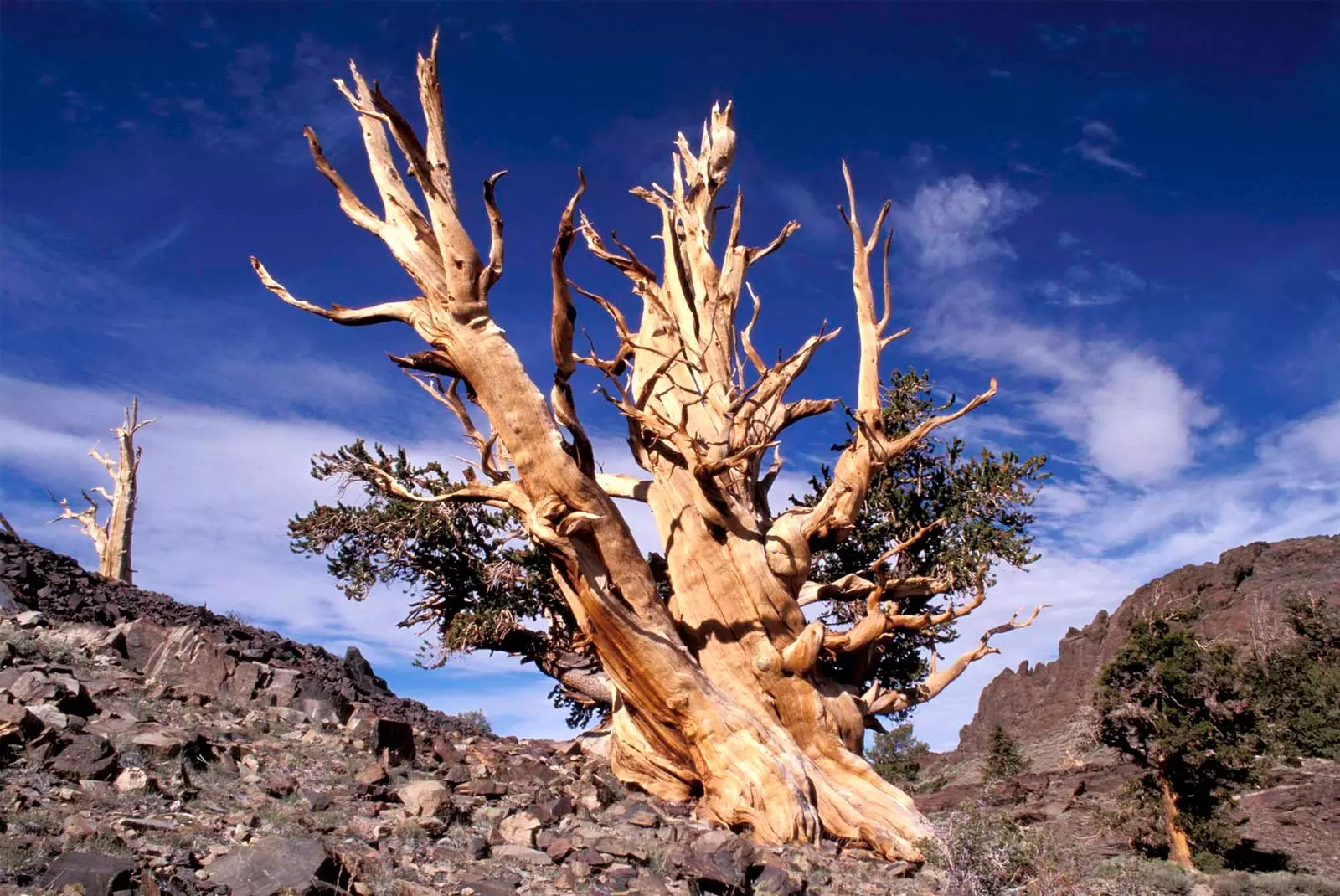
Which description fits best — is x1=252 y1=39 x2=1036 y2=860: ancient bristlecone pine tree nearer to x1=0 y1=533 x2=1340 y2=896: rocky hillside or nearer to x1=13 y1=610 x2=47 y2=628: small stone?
x1=0 y1=533 x2=1340 y2=896: rocky hillside

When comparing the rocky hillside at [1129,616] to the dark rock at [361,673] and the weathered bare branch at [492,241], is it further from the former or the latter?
the weathered bare branch at [492,241]

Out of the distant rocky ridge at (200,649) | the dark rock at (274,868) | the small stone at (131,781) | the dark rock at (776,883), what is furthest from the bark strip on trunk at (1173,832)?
the small stone at (131,781)

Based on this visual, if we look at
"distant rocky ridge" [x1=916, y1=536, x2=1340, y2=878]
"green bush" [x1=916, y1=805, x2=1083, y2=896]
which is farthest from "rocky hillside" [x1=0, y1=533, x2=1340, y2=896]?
"distant rocky ridge" [x1=916, y1=536, x2=1340, y2=878]

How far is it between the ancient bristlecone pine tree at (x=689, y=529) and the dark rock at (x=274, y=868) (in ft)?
13.3

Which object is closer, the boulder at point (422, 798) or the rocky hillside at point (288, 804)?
the rocky hillside at point (288, 804)

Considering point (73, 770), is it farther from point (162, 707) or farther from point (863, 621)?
point (863, 621)

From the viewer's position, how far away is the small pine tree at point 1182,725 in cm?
1030

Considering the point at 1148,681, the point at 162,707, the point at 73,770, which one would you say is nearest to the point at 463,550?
the point at 162,707

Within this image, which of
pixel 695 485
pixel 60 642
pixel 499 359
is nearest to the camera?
pixel 499 359

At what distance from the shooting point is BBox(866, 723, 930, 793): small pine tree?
25766 millimetres

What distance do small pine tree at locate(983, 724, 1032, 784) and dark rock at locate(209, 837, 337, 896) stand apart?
20780mm

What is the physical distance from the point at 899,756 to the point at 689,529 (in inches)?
967

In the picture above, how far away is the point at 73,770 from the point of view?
561cm

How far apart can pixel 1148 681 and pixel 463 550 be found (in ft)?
34.5
